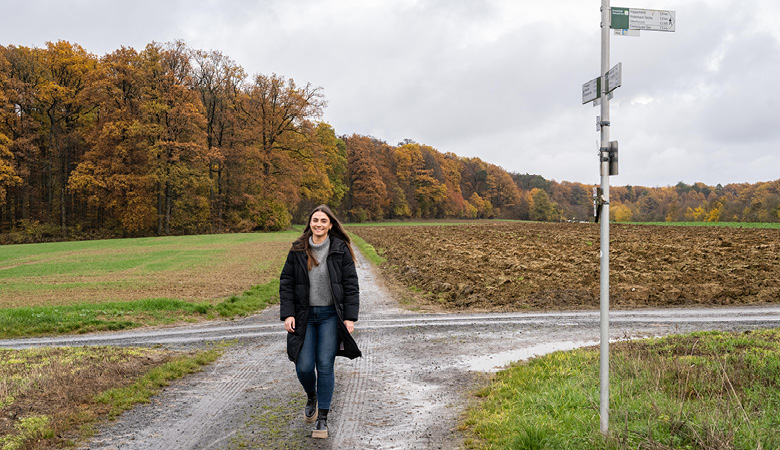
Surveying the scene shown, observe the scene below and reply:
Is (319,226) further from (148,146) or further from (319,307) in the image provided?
(148,146)

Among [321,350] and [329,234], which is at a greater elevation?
[329,234]

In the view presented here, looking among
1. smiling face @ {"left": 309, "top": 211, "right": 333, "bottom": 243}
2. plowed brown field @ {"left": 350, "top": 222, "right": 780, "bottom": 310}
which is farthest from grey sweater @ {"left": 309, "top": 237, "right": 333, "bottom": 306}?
plowed brown field @ {"left": 350, "top": 222, "right": 780, "bottom": 310}

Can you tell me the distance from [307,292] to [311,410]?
1169 millimetres

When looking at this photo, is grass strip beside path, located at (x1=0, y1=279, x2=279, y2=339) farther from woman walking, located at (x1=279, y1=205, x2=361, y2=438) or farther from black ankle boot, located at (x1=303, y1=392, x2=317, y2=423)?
woman walking, located at (x1=279, y1=205, x2=361, y2=438)

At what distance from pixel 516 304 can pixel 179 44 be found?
47178 mm

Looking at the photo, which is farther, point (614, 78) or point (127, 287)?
point (127, 287)

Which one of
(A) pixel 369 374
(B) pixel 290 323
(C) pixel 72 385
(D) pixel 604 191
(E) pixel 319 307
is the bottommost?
(A) pixel 369 374

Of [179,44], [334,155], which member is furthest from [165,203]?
[334,155]

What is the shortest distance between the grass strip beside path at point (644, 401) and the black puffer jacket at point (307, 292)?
1458mm

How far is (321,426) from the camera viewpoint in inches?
183

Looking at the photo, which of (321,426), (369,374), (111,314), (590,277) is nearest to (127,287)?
(111,314)

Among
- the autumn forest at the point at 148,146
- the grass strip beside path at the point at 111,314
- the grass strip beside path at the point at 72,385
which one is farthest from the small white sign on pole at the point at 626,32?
the autumn forest at the point at 148,146

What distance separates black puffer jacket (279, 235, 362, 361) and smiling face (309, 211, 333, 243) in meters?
0.13

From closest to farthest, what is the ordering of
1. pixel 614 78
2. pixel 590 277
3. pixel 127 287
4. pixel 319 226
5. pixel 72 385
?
1. pixel 614 78
2. pixel 319 226
3. pixel 72 385
4. pixel 590 277
5. pixel 127 287
